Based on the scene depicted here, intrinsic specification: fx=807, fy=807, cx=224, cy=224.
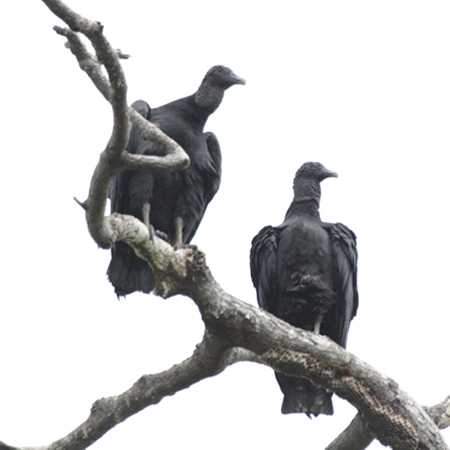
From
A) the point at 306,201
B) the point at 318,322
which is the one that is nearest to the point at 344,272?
the point at 318,322

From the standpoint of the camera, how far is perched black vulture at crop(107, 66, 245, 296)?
454 cm

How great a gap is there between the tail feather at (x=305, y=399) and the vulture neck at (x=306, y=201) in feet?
Answer: 3.67

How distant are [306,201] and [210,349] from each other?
1786mm

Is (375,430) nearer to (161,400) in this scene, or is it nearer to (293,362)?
(293,362)

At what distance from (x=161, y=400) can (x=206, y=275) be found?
74cm

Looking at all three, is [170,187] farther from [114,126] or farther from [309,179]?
[114,126]

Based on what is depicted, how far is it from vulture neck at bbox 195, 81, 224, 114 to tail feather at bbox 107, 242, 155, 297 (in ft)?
3.60

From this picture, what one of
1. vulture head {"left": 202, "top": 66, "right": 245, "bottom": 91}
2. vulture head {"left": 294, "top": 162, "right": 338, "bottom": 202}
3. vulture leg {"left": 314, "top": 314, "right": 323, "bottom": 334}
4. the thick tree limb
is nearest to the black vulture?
vulture leg {"left": 314, "top": 314, "right": 323, "bottom": 334}

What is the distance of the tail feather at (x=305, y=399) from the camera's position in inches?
169

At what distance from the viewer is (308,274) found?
15.0ft

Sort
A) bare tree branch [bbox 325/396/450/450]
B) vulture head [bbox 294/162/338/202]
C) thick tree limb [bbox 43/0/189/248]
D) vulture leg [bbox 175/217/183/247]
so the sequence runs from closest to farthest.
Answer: thick tree limb [bbox 43/0/189/248] < bare tree branch [bbox 325/396/450/450] < vulture leg [bbox 175/217/183/247] < vulture head [bbox 294/162/338/202]

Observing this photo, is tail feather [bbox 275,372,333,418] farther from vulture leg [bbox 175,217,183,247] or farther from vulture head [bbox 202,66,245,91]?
vulture head [bbox 202,66,245,91]

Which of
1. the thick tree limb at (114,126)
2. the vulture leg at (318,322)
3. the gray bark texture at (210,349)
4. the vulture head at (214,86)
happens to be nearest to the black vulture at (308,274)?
the vulture leg at (318,322)

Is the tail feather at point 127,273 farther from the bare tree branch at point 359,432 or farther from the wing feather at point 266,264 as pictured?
the bare tree branch at point 359,432
